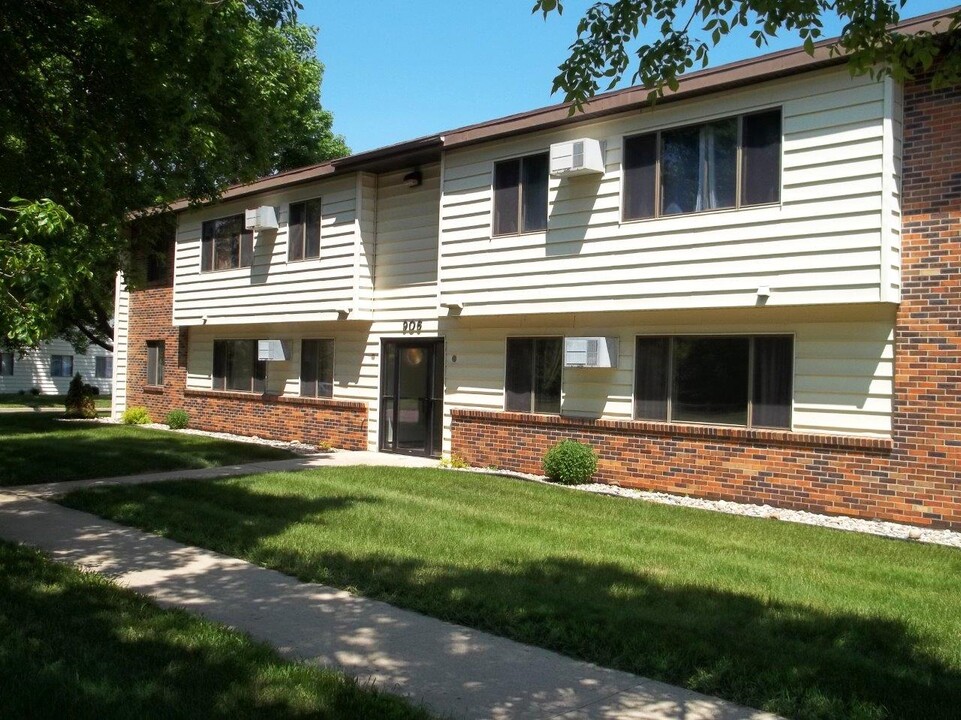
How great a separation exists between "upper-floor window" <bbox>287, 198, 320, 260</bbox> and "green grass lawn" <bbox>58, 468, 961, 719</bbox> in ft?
24.0

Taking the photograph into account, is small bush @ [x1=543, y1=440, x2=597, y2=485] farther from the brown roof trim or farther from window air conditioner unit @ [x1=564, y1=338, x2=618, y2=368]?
the brown roof trim

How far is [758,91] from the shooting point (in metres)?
11.5

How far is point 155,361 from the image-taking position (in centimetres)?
2394

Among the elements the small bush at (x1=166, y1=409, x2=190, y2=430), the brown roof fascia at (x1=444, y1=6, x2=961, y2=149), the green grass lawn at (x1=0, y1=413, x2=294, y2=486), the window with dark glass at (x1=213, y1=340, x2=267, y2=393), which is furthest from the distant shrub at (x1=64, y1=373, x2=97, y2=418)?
the brown roof fascia at (x1=444, y1=6, x2=961, y2=149)

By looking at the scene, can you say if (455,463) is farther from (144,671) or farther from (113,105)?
(144,671)

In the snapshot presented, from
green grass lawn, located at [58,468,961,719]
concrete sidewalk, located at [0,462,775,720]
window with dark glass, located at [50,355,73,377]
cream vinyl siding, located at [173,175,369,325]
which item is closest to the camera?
concrete sidewalk, located at [0,462,775,720]

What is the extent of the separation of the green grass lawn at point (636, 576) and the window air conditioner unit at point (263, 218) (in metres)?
8.11

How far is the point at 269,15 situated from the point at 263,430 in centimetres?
1164

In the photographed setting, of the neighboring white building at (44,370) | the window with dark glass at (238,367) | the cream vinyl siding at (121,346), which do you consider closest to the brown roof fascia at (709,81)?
the window with dark glass at (238,367)

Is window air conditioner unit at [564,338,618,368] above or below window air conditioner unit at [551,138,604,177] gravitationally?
below

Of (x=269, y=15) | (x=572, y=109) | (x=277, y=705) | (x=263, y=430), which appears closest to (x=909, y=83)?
(x=572, y=109)

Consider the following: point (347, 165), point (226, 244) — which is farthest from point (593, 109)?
point (226, 244)

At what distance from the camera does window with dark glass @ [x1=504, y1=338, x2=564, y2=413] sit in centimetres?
1430

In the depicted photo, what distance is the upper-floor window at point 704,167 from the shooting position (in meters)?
11.5
